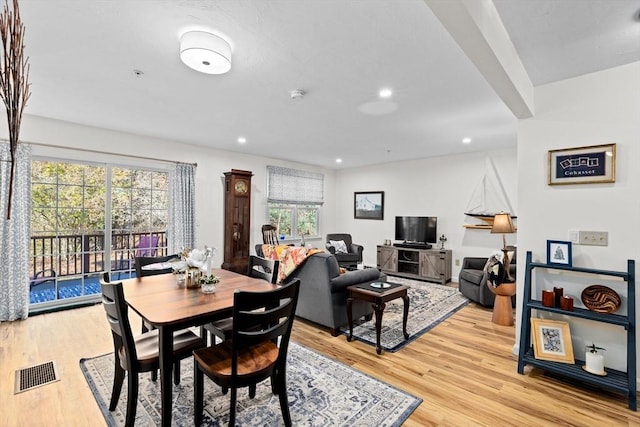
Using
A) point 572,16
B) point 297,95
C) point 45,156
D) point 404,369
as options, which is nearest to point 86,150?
point 45,156

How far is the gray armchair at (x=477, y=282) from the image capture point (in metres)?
4.38

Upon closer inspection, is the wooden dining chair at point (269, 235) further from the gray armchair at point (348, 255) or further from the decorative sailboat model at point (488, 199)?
the decorative sailboat model at point (488, 199)

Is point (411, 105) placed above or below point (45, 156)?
above

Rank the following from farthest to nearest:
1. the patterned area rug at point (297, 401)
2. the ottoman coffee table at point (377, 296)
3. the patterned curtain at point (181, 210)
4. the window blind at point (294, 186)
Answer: the window blind at point (294, 186)
the patterned curtain at point (181, 210)
the ottoman coffee table at point (377, 296)
the patterned area rug at point (297, 401)

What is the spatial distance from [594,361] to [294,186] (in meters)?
5.89

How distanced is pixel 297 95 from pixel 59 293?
4.46m

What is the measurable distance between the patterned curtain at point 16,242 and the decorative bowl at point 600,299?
609 centimetres

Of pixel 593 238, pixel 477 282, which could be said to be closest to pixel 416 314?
pixel 477 282

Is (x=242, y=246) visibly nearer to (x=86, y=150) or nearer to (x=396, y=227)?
(x=86, y=150)

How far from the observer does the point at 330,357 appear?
9.41 feet

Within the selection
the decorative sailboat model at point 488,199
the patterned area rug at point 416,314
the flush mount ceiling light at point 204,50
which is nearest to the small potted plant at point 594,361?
the patterned area rug at point 416,314

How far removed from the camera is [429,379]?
2525 mm

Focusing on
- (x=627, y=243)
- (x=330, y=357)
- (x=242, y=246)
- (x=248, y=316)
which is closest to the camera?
(x=248, y=316)

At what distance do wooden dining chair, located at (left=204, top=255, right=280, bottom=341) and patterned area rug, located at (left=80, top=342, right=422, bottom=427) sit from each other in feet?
1.49
